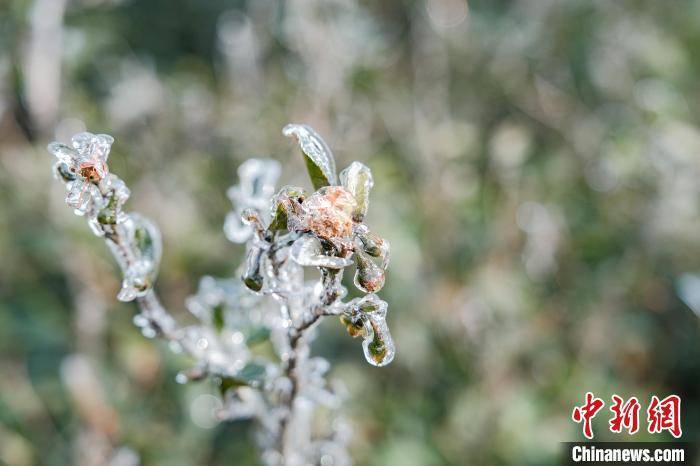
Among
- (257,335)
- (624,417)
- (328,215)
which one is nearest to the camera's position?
(328,215)

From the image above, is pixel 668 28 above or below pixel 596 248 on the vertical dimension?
above

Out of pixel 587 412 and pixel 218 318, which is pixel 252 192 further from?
pixel 587 412

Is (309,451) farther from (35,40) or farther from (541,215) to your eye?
(35,40)

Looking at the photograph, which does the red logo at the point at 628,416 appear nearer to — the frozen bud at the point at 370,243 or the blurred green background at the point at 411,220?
the blurred green background at the point at 411,220

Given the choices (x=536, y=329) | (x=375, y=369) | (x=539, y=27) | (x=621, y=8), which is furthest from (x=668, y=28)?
(x=375, y=369)

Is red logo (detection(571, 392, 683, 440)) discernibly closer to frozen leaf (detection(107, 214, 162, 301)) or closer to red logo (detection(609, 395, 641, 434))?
red logo (detection(609, 395, 641, 434))

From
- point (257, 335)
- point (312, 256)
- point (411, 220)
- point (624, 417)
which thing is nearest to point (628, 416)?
point (624, 417)

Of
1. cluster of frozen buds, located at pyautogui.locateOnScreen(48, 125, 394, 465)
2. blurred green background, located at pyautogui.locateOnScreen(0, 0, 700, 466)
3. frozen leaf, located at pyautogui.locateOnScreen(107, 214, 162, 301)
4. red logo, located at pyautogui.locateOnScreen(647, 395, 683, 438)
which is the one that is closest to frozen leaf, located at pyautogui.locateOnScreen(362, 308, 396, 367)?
cluster of frozen buds, located at pyautogui.locateOnScreen(48, 125, 394, 465)
